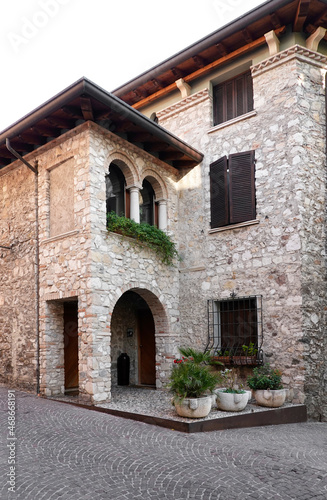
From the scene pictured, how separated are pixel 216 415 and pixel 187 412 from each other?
0.60 m

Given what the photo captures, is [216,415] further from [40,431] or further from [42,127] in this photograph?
[42,127]

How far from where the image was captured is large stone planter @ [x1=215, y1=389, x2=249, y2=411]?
294 inches

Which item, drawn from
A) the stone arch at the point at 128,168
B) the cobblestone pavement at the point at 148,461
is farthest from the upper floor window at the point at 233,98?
the cobblestone pavement at the point at 148,461

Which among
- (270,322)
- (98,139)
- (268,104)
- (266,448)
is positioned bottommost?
(266,448)

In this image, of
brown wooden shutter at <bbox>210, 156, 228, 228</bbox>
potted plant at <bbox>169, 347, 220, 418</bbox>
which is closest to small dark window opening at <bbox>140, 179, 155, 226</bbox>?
brown wooden shutter at <bbox>210, 156, 228, 228</bbox>

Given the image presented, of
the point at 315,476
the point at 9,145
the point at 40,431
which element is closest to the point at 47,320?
the point at 40,431

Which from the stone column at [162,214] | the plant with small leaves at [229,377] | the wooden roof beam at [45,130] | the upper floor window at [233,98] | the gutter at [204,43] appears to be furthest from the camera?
the stone column at [162,214]

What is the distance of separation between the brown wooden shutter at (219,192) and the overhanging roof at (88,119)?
591 mm

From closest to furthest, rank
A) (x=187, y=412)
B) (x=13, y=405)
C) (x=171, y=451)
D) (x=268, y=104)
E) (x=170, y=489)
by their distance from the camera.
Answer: (x=170, y=489), (x=171, y=451), (x=187, y=412), (x=13, y=405), (x=268, y=104)

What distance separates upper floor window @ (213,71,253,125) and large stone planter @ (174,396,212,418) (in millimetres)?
6473

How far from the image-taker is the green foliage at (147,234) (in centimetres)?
882

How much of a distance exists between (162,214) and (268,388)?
15.2 ft

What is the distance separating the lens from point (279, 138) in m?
9.22

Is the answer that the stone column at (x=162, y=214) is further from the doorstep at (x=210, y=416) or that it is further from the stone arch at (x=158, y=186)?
the doorstep at (x=210, y=416)
